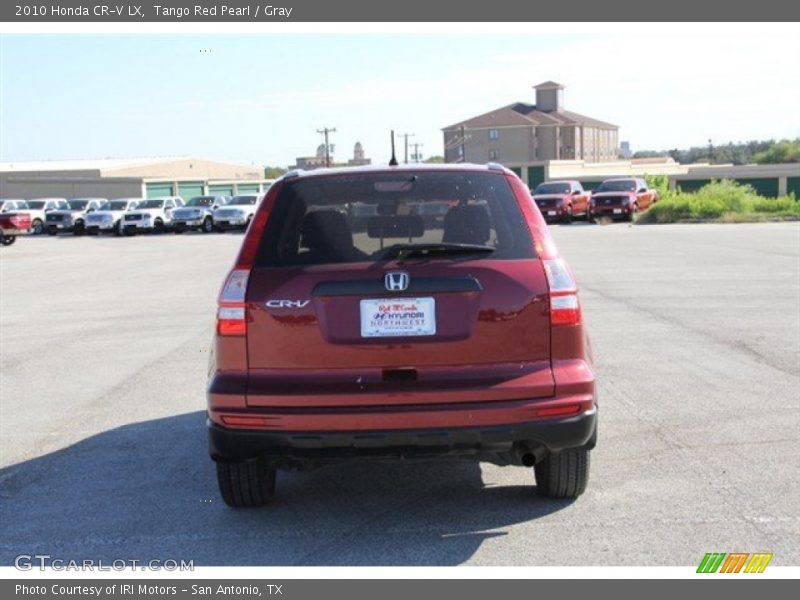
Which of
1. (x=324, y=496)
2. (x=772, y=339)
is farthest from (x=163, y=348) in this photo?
(x=772, y=339)

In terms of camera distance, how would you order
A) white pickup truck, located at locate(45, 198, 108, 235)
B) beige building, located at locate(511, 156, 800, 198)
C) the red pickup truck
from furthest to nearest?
beige building, located at locate(511, 156, 800, 198), white pickup truck, located at locate(45, 198, 108, 235), the red pickup truck

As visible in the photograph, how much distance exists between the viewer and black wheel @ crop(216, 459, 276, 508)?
5195 millimetres

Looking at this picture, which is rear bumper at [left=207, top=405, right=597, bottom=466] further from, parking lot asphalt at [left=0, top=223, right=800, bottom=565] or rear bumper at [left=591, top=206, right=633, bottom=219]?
rear bumper at [left=591, top=206, right=633, bottom=219]

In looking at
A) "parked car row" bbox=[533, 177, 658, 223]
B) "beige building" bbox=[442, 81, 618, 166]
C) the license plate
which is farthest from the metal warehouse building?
the license plate

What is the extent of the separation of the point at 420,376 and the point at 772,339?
264 inches

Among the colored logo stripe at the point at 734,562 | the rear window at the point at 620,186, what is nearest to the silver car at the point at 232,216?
the rear window at the point at 620,186

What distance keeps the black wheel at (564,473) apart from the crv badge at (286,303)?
1.57m

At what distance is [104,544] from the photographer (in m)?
4.87

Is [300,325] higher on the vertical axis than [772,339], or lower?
higher

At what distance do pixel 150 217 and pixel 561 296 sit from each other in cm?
4106

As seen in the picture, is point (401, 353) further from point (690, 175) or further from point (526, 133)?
point (526, 133)

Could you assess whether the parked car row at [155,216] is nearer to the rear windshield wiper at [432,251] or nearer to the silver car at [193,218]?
the silver car at [193,218]

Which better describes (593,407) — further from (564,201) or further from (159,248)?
(564,201)

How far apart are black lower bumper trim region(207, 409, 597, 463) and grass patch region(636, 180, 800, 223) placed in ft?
117
